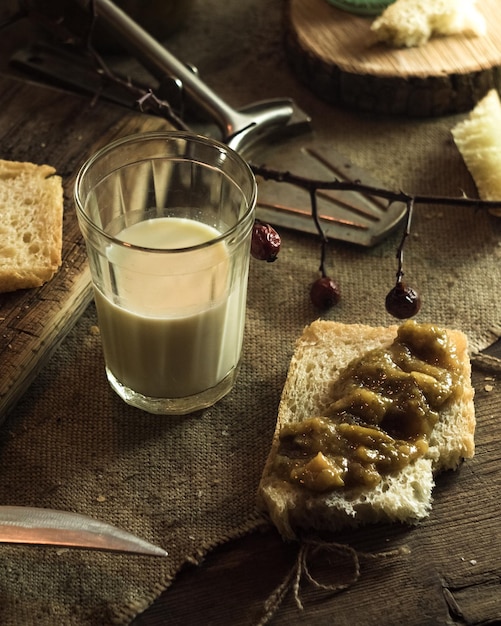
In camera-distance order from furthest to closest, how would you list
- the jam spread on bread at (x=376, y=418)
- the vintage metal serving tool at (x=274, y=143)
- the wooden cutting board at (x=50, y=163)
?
the vintage metal serving tool at (x=274, y=143), the wooden cutting board at (x=50, y=163), the jam spread on bread at (x=376, y=418)

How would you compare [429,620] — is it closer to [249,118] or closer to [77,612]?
[77,612]

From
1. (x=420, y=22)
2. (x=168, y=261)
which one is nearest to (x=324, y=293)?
(x=168, y=261)

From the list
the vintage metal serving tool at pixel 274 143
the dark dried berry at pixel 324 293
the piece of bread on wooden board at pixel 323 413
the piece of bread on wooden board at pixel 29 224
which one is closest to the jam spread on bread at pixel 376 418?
the piece of bread on wooden board at pixel 323 413

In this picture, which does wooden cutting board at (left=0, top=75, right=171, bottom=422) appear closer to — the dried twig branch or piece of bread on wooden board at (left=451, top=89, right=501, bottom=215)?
the dried twig branch

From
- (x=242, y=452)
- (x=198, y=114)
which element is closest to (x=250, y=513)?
(x=242, y=452)

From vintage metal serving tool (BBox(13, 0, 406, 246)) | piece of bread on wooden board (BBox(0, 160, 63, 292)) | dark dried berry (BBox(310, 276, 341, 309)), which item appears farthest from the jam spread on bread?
piece of bread on wooden board (BBox(0, 160, 63, 292))

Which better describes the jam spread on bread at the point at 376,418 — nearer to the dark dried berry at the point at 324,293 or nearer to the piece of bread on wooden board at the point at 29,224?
the dark dried berry at the point at 324,293
